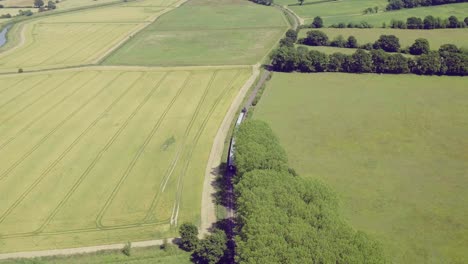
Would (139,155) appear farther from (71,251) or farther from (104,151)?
(71,251)

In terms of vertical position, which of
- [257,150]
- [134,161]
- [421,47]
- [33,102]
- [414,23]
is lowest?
[134,161]

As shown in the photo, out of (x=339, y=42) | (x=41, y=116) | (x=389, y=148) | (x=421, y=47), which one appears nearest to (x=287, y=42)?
(x=339, y=42)

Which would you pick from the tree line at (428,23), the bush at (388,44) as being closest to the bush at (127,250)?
the bush at (388,44)

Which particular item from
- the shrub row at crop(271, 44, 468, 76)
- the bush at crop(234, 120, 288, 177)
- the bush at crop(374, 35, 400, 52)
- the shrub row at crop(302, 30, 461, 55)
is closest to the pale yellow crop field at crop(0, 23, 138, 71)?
the shrub row at crop(271, 44, 468, 76)

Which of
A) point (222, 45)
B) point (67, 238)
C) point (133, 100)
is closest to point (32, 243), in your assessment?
point (67, 238)

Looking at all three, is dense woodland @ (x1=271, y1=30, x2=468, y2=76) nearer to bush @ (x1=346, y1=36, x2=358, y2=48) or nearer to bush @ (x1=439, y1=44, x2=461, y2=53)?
bush @ (x1=439, y1=44, x2=461, y2=53)

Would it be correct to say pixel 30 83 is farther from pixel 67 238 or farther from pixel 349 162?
pixel 349 162
